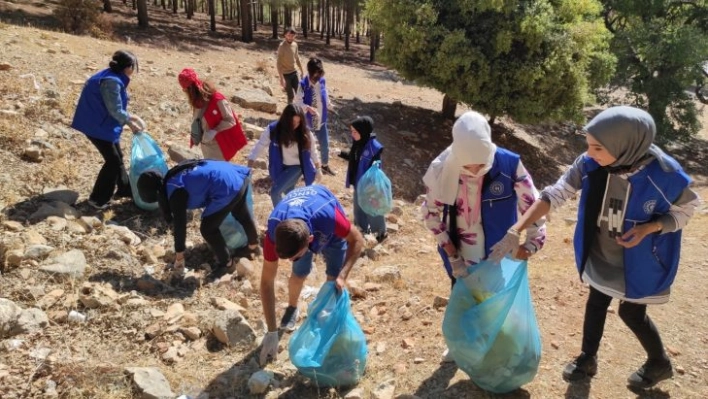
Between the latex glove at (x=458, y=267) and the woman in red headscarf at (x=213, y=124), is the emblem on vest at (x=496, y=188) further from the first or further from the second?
the woman in red headscarf at (x=213, y=124)

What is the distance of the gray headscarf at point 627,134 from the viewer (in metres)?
2.29

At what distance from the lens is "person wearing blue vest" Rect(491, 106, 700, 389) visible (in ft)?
7.70

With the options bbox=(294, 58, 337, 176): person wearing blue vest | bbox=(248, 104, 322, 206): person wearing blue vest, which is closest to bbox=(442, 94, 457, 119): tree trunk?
bbox=(294, 58, 337, 176): person wearing blue vest

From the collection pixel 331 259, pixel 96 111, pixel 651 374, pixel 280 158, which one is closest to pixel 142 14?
pixel 96 111

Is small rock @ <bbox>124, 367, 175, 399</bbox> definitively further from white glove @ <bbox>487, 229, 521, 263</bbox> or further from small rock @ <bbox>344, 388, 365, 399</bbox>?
white glove @ <bbox>487, 229, 521, 263</bbox>

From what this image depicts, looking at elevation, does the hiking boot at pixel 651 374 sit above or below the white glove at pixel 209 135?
below

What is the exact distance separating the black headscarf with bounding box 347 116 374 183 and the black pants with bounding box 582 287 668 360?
9.60 feet

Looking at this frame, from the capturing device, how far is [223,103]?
16.0 ft

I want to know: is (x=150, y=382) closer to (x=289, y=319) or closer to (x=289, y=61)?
(x=289, y=319)

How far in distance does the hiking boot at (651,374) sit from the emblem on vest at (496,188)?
1.18m

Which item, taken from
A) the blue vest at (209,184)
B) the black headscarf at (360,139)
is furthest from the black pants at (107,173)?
the black headscarf at (360,139)

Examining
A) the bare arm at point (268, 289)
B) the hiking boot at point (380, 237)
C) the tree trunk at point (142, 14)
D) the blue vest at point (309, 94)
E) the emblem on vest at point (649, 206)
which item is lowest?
the hiking boot at point (380, 237)

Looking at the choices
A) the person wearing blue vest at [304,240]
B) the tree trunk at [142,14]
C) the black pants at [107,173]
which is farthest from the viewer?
the tree trunk at [142,14]

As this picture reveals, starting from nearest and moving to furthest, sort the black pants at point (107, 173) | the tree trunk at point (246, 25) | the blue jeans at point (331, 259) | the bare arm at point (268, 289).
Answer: the bare arm at point (268, 289)
the blue jeans at point (331, 259)
the black pants at point (107, 173)
the tree trunk at point (246, 25)
